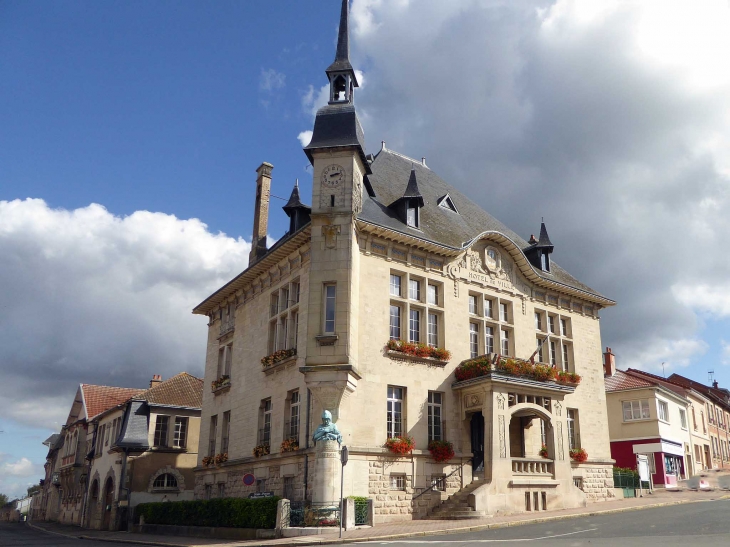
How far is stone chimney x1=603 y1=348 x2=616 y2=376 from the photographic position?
4250 cm

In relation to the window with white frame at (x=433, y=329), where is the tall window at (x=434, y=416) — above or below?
below

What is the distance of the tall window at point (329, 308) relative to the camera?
22375mm

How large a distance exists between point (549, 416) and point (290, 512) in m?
10.4

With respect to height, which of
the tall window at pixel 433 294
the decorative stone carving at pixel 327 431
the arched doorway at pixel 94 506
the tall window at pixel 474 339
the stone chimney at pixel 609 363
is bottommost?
the arched doorway at pixel 94 506

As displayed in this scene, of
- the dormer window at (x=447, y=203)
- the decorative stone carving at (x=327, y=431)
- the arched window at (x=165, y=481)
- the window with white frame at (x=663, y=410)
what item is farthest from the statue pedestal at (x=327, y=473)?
the window with white frame at (x=663, y=410)

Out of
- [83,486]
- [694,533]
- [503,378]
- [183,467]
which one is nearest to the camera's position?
[694,533]

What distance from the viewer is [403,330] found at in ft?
80.2

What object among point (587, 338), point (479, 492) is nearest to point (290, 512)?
point (479, 492)

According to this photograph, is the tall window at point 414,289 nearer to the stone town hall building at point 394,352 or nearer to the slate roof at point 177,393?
the stone town hall building at point 394,352

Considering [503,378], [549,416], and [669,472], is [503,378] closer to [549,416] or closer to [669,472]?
[549,416]

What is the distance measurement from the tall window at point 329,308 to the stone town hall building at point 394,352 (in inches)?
1.9

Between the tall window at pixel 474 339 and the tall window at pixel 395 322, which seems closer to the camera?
the tall window at pixel 395 322

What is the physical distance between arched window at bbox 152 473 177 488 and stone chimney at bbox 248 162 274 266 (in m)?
12.0

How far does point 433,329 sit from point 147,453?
696 inches
